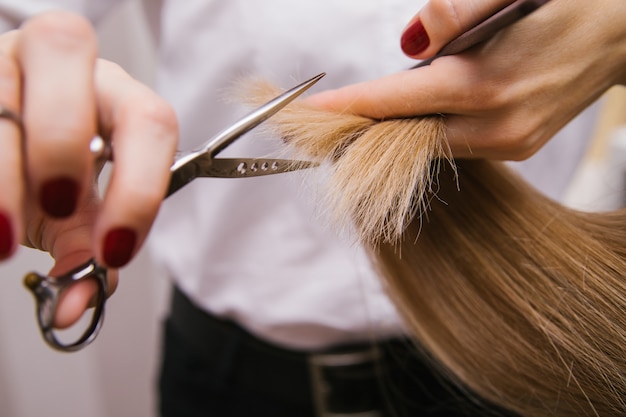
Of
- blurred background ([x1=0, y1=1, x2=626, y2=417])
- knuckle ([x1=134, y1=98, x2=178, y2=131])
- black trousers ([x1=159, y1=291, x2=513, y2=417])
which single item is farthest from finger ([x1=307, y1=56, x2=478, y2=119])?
blurred background ([x1=0, y1=1, x2=626, y2=417])

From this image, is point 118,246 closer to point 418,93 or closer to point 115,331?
point 418,93

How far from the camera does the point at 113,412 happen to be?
3.69 feet

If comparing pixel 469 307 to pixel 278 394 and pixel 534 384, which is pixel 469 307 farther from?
pixel 278 394

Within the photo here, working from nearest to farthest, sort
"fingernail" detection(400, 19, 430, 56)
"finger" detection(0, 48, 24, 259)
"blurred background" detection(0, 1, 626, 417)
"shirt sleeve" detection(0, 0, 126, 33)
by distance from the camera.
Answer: "finger" detection(0, 48, 24, 259)
"fingernail" detection(400, 19, 430, 56)
"shirt sleeve" detection(0, 0, 126, 33)
"blurred background" detection(0, 1, 626, 417)

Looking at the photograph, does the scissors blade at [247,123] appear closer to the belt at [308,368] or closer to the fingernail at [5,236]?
the fingernail at [5,236]

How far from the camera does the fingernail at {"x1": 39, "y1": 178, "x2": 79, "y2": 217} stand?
0.79ft

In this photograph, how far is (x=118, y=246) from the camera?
10.1 inches

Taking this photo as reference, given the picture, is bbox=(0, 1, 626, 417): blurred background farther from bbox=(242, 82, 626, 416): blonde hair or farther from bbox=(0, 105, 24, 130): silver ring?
bbox=(0, 105, 24, 130): silver ring

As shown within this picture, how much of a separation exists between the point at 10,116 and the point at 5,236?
0.19 feet

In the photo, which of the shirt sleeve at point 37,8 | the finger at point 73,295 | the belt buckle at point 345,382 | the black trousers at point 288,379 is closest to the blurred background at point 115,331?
the shirt sleeve at point 37,8

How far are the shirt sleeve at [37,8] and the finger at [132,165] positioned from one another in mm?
292

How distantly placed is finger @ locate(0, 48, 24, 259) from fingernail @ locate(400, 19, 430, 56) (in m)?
0.25

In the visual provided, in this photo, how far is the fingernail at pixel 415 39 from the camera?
330 mm

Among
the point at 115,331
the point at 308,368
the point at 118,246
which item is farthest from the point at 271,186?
the point at 115,331
